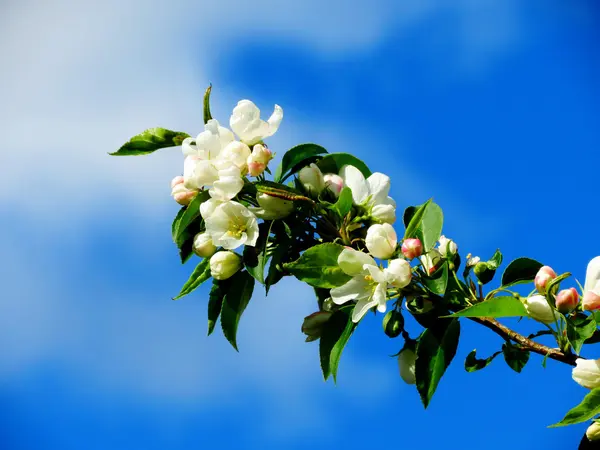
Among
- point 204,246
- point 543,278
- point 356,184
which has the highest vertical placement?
point 356,184

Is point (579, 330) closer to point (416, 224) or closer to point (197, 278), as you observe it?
point (416, 224)

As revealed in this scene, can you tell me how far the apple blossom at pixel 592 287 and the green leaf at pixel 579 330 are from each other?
3 cm

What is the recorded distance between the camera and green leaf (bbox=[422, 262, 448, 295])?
1.54 m

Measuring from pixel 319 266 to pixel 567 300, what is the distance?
587 millimetres

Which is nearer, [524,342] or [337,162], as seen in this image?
[524,342]

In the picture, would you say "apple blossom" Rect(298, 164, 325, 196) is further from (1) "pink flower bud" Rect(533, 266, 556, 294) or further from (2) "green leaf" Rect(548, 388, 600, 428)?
(2) "green leaf" Rect(548, 388, 600, 428)

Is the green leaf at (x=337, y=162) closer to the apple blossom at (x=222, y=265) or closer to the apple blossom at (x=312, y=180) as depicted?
the apple blossom at (x=312, y=180)

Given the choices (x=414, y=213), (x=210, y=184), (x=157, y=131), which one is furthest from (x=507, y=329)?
(x=157, y=131)

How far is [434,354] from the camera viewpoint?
1600mm

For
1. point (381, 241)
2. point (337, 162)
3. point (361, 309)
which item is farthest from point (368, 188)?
point (361, 309)

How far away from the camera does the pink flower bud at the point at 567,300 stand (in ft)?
4.89

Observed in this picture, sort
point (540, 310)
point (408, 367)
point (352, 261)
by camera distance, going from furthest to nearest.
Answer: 1. point (408, 367)
2. point (352, 261)
3. point (540, 310)

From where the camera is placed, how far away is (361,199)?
183 centimetres

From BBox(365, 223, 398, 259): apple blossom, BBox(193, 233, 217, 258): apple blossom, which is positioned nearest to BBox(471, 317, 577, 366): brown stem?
BBox(365, 223, 398, 259): apple blossom
